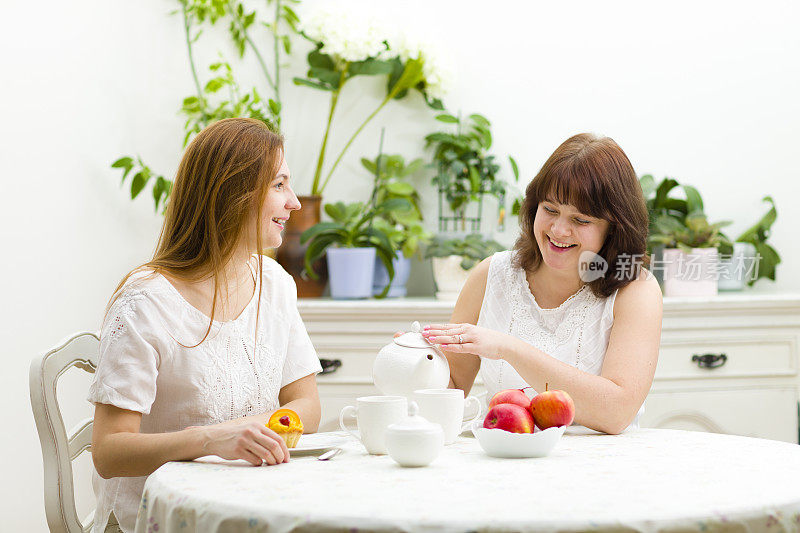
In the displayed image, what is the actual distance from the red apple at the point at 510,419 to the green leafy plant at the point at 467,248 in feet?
5.39

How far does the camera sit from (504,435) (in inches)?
54.1

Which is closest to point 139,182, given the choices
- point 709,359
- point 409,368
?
point 409,368

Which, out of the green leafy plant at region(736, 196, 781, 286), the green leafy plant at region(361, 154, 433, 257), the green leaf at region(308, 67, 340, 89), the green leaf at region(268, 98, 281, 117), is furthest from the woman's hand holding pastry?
the green leafy plant at region(736, 196, 781, 286)

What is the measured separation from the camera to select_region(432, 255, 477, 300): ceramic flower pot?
3.06 metres

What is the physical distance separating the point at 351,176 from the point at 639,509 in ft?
8.28

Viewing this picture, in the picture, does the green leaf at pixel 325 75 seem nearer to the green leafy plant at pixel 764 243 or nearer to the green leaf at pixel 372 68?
the green leaf at pixel 372 68

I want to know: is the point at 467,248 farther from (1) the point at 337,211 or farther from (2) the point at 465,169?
(1) the point at 337,211

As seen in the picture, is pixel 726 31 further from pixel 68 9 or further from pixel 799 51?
pixel 68 9

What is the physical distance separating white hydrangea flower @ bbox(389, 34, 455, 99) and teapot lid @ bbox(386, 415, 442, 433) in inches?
82.6

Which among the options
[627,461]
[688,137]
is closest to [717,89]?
[688,137]

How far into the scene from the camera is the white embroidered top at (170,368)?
4.97ft

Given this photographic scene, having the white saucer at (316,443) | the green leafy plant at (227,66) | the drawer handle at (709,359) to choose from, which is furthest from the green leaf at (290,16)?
the white saucer at (316,443)

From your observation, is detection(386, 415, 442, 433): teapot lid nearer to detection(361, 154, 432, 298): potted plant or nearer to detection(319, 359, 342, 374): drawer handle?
detection(319, 359, 342, 374): drawer handle

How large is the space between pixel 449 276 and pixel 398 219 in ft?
1.05
